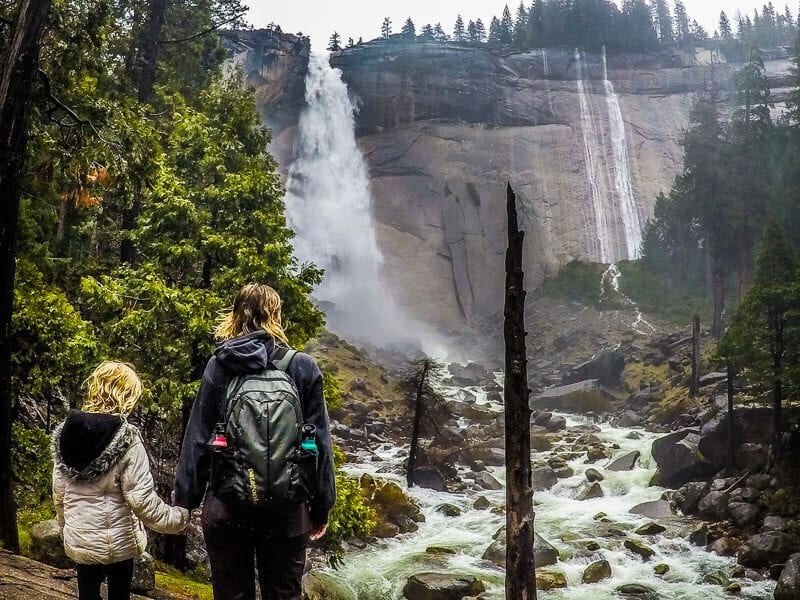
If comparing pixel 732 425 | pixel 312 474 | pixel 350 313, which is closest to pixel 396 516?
pixel 732 425

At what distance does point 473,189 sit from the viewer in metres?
62.9

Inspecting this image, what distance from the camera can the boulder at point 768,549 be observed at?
15.9 m

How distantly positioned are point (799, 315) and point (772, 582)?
28.2 feet

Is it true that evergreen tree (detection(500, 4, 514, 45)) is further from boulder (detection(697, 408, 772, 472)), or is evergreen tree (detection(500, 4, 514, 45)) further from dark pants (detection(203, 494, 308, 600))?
dark pants (detection(203, 494, 308, 600))

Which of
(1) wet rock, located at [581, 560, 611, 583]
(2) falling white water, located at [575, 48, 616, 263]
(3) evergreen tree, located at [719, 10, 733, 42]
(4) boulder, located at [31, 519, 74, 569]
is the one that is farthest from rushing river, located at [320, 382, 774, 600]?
(3) evergreen tree, located at [719, 10, 733, 42]

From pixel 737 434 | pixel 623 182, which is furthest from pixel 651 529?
pixel 623 182

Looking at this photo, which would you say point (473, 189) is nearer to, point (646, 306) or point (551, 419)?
point (646, 306)

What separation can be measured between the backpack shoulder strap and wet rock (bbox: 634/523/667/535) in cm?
1832

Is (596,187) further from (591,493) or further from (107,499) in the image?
(107,499)

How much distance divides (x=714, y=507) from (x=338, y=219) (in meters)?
45.2

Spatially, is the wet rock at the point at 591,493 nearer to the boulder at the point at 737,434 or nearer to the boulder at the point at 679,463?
the boulder at the point at 679,463

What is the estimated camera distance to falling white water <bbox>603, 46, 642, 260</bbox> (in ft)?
201

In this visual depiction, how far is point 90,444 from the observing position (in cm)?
347

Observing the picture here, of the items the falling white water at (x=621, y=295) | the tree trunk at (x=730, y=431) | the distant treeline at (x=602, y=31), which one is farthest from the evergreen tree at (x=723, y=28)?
the tree trunk at (x=730, y=431)
